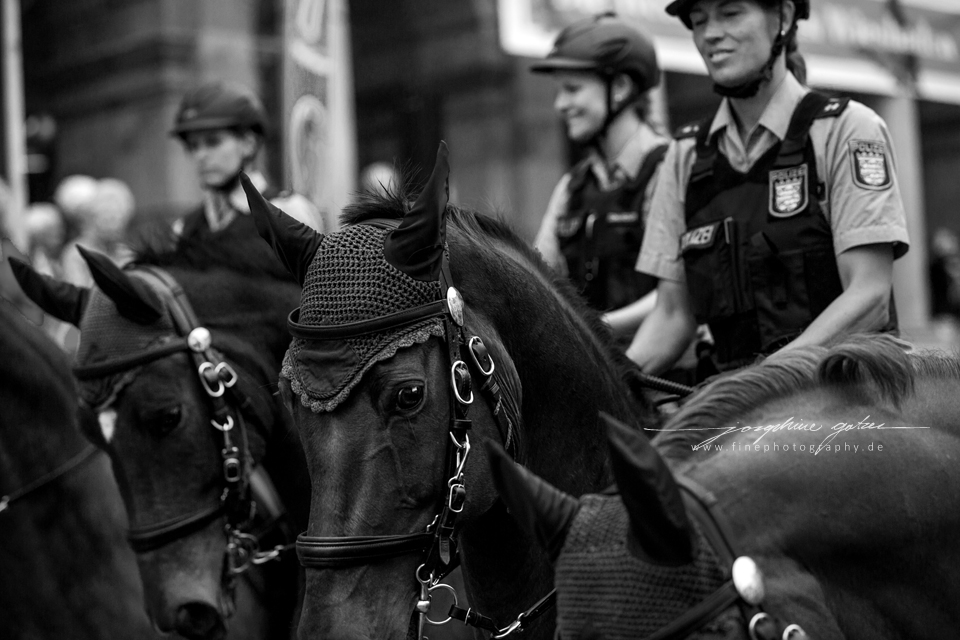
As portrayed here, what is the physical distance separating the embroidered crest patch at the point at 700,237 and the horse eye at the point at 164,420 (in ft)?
5.67

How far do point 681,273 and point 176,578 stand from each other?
6.15 ft

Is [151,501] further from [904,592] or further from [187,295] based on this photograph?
[904,592]

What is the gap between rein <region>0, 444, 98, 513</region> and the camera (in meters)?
4.91

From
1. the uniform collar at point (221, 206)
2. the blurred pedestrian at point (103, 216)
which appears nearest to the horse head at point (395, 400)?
the uniform collar at point (221, 206)

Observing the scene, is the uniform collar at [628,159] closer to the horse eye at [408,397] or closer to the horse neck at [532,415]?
the horse neck at [532,415]

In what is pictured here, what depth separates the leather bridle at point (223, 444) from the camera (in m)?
4.14

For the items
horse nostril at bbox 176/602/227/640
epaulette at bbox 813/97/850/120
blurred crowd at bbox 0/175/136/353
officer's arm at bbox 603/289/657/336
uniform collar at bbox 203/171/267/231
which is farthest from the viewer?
→ blurred crowd at bbox 0/175/136/353

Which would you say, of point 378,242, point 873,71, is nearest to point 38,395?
point 378,242

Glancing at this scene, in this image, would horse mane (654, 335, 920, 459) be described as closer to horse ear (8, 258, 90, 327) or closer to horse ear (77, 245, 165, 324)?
horse ear (77, 245, 165, 324)

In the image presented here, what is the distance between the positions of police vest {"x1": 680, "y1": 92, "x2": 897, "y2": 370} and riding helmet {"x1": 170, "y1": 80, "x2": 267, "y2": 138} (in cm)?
272

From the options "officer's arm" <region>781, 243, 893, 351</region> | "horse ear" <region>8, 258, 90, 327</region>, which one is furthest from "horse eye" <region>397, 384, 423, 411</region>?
"horse ear" <region>8, 258, 90, 327</region>

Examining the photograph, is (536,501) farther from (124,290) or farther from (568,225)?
(568,225)

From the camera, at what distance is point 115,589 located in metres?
4.82
